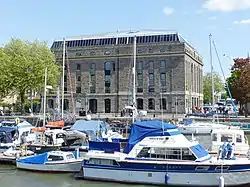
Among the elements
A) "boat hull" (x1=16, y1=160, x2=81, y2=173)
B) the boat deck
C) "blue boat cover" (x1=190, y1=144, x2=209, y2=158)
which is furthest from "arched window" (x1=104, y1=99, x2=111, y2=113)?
"blue boat cover" (x1=190, y1=144, x2=209, y2=158)

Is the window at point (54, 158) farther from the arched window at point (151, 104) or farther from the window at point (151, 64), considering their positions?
the window at point (151, 64)

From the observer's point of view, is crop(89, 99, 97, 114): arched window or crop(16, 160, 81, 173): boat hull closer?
crop(16, 160, 81, 173): boat hull

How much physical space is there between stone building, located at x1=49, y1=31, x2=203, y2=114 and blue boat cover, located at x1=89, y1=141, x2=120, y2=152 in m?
55.9

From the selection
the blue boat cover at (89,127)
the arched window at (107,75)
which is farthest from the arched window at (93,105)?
the blue boat cover at (89,127)

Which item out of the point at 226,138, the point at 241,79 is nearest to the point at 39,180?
the point at 226,138

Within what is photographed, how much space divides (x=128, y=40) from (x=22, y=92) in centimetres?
2784

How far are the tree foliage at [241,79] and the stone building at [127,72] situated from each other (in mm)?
10564

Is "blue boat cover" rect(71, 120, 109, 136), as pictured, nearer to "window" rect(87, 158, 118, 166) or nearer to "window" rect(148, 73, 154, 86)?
"window" rect(87, 158, 118, 166)

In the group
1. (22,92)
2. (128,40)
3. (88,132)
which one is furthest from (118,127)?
(128,40)

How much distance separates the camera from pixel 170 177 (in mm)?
22219

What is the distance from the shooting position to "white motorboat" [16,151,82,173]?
2652 centimetres

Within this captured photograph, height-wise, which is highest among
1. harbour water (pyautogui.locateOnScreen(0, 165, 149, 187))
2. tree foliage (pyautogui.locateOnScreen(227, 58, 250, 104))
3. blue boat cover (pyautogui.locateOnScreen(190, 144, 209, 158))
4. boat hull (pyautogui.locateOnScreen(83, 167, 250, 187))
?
tree foliage (pyautogui.locateOnScreen(227, 58, 250, 104))

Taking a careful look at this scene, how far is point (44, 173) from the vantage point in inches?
1051

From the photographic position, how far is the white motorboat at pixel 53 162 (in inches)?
1044
